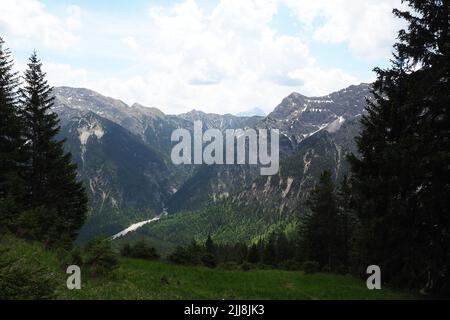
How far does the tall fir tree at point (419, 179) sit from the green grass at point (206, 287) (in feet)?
6.05

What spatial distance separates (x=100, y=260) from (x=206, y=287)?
5273 mm

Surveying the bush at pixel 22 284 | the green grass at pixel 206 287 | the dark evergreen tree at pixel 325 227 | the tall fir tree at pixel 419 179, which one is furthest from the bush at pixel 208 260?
the bush at pixel 22 284

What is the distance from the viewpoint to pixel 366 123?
35.7 meters

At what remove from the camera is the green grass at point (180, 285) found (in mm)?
17891

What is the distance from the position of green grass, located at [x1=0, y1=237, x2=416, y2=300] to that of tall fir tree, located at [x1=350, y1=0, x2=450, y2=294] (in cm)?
186

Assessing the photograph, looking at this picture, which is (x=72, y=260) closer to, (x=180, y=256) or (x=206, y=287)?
(x=206, y=287)

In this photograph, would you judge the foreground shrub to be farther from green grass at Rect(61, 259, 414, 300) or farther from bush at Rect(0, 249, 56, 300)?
green grass at Rect(61, 259, 414, 300)

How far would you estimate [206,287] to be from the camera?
22531mm

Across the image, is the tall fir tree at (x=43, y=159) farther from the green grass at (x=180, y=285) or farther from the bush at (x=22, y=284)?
the bush at (x=22, y=284)

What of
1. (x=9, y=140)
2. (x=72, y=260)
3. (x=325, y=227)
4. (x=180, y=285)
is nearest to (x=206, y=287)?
(x=180, y=285)

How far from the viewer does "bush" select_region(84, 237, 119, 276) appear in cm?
2123

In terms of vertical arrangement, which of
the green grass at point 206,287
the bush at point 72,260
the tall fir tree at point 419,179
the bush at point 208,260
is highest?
the tall fir tree at point 419,179
